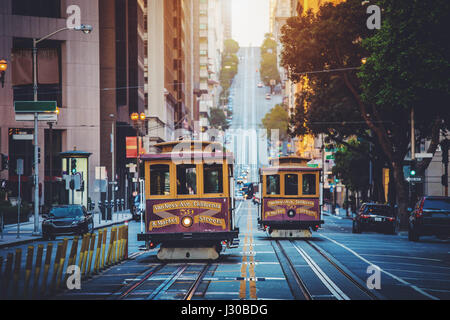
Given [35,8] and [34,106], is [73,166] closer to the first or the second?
[34,106]

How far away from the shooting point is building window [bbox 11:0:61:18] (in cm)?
7325

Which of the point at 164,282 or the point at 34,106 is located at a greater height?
the point at 34,106

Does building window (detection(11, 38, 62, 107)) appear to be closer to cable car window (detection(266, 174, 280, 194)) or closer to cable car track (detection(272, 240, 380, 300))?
cable car window (detection(266, 174, 280, 194))

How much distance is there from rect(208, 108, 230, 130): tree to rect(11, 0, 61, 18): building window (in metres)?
114

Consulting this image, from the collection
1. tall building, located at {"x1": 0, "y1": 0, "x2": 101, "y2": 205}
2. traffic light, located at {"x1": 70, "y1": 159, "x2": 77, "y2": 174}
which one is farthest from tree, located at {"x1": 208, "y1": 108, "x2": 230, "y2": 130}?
traffic light, located at {"x1": 70, "y1": 159, "x2": 77, "y2": 174}

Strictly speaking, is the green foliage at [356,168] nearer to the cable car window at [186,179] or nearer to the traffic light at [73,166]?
the traffic light at [73,166]

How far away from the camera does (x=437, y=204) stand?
33.5 metres

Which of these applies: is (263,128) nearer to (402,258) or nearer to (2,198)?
(2,198)

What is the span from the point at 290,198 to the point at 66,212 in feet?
36.5

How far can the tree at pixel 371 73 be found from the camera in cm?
3506

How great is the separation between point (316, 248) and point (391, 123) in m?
20.1

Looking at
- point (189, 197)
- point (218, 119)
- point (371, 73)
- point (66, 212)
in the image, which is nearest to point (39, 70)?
point (66, 212)

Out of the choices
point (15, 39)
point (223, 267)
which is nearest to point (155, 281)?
point (223, 267)

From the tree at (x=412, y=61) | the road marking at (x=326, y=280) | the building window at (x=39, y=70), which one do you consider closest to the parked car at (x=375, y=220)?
the tree at (x=412, y=61)
